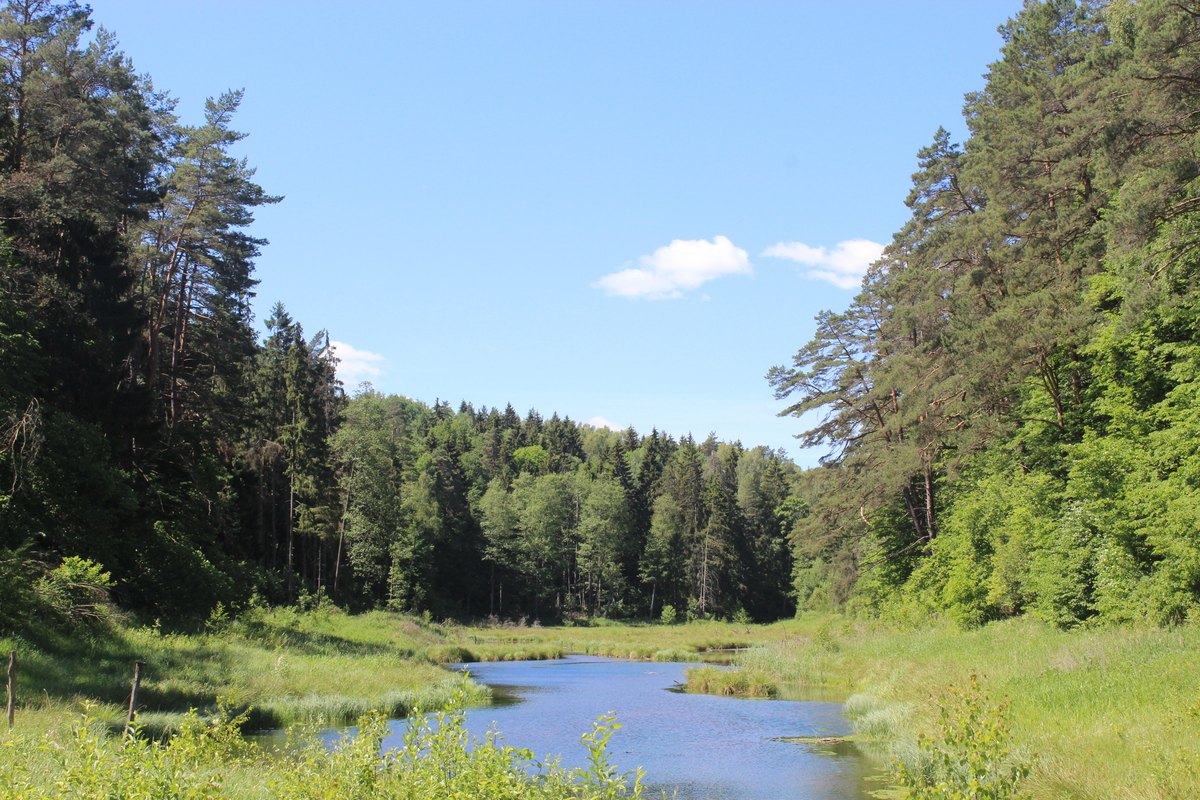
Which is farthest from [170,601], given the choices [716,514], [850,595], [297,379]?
[716,514]

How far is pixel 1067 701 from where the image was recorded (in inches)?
532

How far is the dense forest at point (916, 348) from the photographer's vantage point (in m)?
17.9

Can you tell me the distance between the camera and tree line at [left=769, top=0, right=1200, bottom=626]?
667 inches

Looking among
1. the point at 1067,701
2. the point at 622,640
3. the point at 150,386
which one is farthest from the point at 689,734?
the point at 622,640

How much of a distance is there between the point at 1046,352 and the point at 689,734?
1522cm

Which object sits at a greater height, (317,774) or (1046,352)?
(1046,352)

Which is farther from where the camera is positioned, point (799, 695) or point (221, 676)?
point (799, 695)

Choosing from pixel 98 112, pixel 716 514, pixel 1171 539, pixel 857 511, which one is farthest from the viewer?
pixel 716 514

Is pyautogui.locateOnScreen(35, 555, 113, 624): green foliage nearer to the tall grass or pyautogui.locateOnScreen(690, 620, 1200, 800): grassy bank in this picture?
the tall grass

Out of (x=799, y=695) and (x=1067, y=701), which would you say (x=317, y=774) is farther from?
(x=799, y=695)

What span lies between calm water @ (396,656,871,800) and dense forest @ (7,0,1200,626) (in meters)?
7.83

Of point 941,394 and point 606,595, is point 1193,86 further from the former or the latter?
point 606,595

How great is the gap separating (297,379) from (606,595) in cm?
4392

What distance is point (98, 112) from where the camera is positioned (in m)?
24.7
